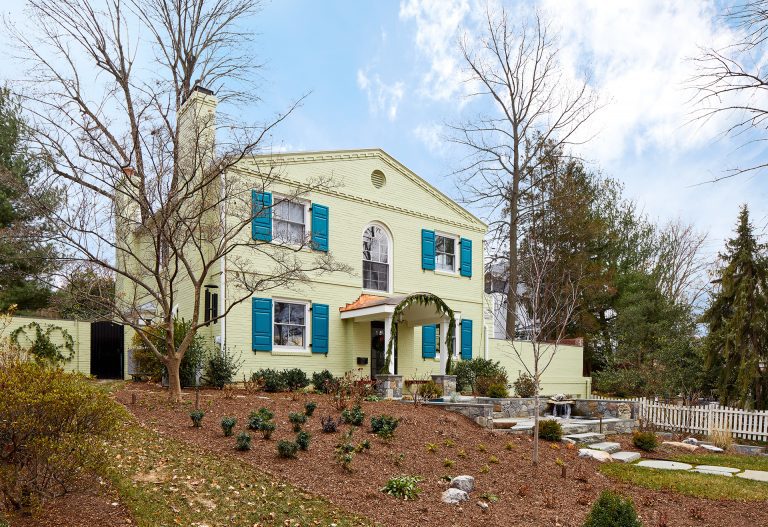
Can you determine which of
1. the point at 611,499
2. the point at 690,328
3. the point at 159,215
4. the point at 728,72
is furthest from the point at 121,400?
the point at 690,328

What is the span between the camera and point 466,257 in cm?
1861

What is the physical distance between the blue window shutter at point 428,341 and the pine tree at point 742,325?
23.7ft

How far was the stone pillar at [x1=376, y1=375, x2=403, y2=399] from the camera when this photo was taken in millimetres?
13302

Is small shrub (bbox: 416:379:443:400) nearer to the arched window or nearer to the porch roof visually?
the porch roof

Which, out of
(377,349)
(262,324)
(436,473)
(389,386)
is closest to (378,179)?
(377,349)

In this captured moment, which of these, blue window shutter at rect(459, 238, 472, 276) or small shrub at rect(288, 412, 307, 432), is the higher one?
blue window shutter at rect(459, 238, 472, 276)

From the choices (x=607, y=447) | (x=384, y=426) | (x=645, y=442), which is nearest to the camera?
(x=384, y=426)

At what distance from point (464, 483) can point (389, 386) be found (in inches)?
261

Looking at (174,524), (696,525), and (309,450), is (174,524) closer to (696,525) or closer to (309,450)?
(309,450)

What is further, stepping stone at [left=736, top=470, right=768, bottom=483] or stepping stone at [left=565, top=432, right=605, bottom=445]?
stepping stone at [left=565, top=432, right=605, bottom=445]

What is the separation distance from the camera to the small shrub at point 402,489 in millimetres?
6328

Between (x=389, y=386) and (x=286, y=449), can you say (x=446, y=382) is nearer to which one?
(x=389, y=386)

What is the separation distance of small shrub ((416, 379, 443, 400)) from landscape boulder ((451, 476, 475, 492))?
6.10 metres

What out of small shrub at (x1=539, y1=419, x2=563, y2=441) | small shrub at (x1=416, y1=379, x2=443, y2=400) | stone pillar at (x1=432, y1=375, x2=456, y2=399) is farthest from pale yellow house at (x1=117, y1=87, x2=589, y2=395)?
small shrub at (x1=539, y1=419, x2=563, y2=441)
